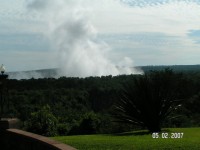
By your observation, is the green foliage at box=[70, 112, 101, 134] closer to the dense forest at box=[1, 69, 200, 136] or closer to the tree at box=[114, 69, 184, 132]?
the dense forest at box=[1, 69, 200, 136]

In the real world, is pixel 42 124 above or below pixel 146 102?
below

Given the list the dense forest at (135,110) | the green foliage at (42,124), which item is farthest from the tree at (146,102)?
the green foliage at (42,124)

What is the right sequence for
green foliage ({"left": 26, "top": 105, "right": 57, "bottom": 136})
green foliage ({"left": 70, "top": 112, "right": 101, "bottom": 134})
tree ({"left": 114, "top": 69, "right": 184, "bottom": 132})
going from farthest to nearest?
green foliage ({"left": 70, "top": 112, "right": 101, "bottom": 134}) < green foliage ({"left": 26, "top": 105, "right": 57, "bottom": 136}) < tree ({"left": 114, "top": 69, "right": 184, "bottom": 132})

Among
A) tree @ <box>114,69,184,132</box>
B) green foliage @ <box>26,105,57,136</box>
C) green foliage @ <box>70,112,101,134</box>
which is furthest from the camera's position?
green foliage @ <box>70,112,101,134</box>

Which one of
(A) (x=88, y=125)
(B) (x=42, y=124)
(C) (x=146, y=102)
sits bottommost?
(A) (x=88, y=125)

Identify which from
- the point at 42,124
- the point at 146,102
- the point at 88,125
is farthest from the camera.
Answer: the point at 88,125

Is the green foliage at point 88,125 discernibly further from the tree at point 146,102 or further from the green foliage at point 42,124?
the tree at point 146,102

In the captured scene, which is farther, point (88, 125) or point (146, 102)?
point (88, 125)

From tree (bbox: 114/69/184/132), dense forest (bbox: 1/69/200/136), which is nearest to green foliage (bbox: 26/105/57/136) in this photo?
dense forest (bbox: 1/69/200/136)

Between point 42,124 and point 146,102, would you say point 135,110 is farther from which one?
point 42,124

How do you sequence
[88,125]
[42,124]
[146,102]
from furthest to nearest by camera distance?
1. [88,125]
2. [42,124]
3. [146,102]

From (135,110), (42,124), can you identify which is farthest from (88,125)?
(135,110)

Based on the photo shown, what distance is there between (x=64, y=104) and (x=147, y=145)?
1657 inches

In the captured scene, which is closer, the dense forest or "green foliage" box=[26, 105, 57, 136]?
the dense forest
